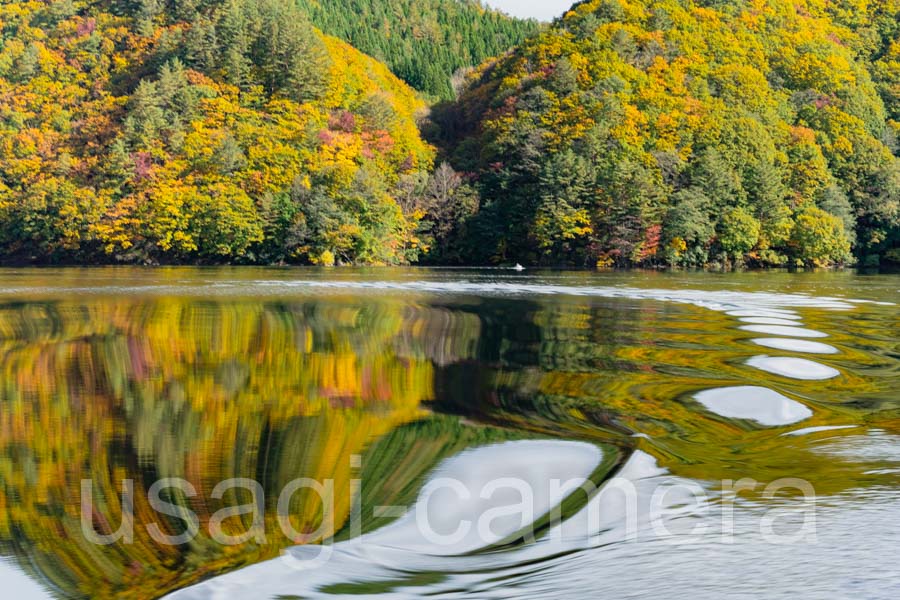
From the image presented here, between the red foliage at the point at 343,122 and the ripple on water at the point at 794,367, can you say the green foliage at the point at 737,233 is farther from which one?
the ripple on water at the point at 794,367

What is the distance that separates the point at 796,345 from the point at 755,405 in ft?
16.1

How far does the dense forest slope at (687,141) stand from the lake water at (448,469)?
50.7 meters

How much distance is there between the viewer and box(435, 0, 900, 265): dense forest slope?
6150 cm

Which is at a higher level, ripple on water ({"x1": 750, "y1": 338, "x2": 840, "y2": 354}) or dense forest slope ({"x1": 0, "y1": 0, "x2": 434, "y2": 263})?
dense forest slope ({"x1": 0, "y1": 0, "x2": 434, "y2": 263})

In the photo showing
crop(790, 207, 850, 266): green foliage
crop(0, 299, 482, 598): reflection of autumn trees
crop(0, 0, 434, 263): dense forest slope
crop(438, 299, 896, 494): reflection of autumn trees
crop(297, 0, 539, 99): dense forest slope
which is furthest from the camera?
crop(297, 0, 539, 99): dense forest slope

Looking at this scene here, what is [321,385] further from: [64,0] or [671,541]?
[64,0]

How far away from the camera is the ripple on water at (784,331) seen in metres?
13.5

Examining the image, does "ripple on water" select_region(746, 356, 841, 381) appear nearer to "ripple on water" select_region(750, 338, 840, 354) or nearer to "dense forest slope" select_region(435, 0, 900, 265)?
"ripple on water" select_region(750, 338, 840, 354)

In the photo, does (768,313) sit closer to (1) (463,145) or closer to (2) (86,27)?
(1) (463,145)

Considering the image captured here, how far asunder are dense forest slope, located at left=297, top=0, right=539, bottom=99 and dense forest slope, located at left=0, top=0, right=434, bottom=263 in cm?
3517

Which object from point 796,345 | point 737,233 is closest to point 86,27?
point 737,233

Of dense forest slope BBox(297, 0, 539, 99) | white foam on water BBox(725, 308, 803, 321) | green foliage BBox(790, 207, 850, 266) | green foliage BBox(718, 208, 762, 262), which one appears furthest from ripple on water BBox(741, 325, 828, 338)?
dense forest slope BBox(297, 0, 539, 99)

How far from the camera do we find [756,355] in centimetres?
1095

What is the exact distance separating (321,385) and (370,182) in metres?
56.4
